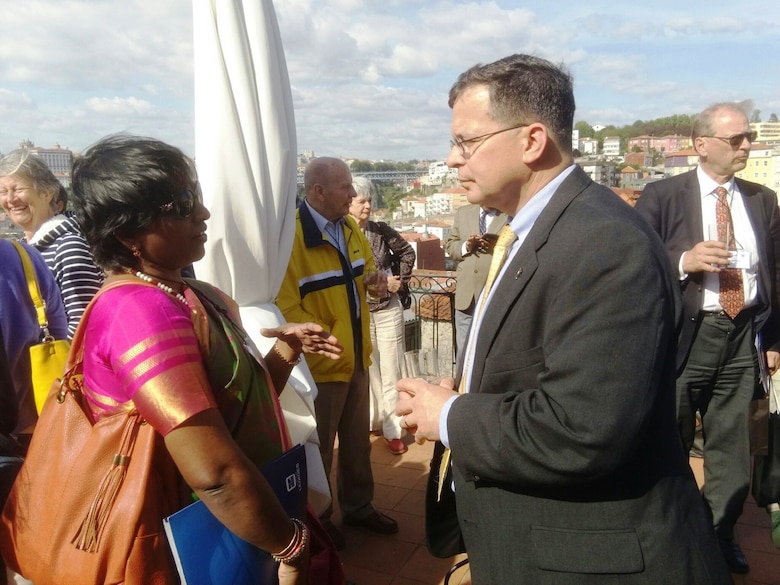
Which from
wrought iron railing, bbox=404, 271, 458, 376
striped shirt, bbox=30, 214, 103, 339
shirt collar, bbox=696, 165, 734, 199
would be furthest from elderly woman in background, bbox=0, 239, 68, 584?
wrought iron railing, bbox=404, 271, 458, 376

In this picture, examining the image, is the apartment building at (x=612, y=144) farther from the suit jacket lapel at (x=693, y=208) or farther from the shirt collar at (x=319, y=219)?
the shirt collar at (x=319, y=219)

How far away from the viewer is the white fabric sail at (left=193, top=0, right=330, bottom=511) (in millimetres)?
2293

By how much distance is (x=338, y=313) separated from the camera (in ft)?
10.1

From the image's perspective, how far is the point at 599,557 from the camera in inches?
48.8

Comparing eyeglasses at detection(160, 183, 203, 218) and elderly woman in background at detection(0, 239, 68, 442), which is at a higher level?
eyeglasses at detection(160, 183, 203, 218)

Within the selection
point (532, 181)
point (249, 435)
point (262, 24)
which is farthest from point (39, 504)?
point (262, 24)

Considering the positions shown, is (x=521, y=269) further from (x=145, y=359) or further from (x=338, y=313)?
(x=338, y=313)

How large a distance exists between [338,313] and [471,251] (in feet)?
5.04

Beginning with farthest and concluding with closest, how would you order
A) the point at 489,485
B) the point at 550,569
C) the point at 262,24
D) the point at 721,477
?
the point at 721,477 < the point at 262,24 < the point at 489,485 < the point at 550,569

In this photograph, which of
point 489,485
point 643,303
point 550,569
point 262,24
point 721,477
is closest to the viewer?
point 643,303

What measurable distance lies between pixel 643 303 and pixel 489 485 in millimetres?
564

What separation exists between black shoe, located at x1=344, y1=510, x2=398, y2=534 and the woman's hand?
159 centimetres

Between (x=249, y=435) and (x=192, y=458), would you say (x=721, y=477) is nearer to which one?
(x=249, y=435)

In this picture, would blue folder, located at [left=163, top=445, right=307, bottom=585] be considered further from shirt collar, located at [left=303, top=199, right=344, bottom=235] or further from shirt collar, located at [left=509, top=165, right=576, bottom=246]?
shirt collar, located at [left=303, top=199, right=344, bottom=235]
